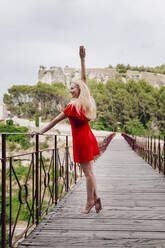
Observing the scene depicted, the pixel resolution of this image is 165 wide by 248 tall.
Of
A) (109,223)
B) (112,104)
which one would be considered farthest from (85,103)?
(112,104)

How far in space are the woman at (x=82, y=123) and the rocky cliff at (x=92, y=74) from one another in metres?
94.3

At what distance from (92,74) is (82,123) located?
4136 inches

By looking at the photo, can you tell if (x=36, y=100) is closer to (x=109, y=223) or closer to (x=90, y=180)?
(x=90, y=180)

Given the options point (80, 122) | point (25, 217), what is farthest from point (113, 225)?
point (25, 217)

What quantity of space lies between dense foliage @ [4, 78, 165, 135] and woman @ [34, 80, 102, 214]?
4947cm

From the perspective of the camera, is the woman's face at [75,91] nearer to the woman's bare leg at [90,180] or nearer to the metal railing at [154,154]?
the woman's bare leg at [90,180]

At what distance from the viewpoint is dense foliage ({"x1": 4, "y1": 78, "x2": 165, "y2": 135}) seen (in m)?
58.9

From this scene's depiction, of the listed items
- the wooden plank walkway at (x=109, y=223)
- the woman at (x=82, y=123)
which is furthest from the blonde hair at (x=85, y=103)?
the wooden plank walkway at (x=109, y=223)

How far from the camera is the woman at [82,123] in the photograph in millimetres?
2902

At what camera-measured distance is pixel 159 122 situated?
58938 millimetres

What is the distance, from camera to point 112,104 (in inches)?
Result: 2427

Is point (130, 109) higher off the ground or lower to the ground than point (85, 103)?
lower

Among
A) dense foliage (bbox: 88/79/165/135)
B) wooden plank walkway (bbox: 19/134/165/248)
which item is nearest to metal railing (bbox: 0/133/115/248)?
wooden plank walkway (bbox: 19/134/165/248)

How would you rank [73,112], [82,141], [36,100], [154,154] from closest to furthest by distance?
[73,112] < [82,141] < [154,154] < [36,100]
